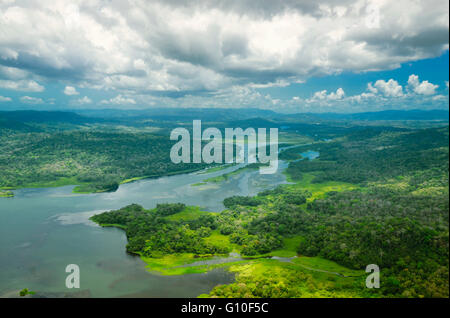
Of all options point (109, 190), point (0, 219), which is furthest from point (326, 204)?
point (0, 219)

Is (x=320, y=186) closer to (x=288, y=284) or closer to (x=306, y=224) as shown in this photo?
(x=306, y=224)

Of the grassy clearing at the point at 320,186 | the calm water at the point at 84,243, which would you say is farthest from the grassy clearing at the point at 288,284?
the grassy clearing at the point at 320,186

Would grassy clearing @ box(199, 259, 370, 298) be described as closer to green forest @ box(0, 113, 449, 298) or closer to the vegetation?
green forest @ box(0, 113, 449, 298)

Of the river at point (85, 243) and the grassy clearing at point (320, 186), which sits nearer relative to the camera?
the river at point (85, 243)

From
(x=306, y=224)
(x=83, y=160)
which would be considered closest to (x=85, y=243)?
(x=306, y=224)

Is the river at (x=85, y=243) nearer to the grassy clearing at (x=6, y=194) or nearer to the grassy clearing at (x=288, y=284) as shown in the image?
the grassy clearing at (x=6, y=194)

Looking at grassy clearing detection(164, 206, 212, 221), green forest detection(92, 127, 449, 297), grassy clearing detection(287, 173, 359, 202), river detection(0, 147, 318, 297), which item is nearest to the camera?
green forest detection(92, 127, 449, 297)

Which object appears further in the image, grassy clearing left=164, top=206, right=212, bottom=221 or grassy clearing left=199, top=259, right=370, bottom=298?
grassy clearing left=164, top=206, right=212, bottom=221

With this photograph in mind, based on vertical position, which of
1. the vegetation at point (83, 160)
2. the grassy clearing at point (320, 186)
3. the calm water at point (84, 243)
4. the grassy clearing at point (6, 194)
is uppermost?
the vegetation at point (83, 160)

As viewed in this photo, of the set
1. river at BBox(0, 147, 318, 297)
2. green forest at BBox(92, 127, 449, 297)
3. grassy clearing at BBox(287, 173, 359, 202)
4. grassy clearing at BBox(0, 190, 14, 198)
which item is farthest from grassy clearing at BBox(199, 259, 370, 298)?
grassy clearing at BBox(0, 190, 14, 198)

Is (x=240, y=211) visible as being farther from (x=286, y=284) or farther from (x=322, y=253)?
(x=286, y=284)
